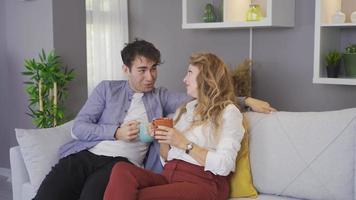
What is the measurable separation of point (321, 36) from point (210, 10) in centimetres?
85

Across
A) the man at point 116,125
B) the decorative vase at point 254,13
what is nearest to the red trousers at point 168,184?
the man at point 116,125

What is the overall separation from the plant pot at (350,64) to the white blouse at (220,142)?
872mm

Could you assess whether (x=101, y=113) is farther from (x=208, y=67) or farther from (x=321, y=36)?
(x=321, y=36)

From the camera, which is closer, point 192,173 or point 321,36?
point 192,173

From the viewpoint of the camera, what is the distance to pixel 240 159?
2346mm

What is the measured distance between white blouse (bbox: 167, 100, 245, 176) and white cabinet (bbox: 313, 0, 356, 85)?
754 mm

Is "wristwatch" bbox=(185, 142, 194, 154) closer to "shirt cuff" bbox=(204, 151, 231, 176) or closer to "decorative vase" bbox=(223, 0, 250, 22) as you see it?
"shirt cuff" bbox=(204, 151, 231, 176)

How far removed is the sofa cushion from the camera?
2.20 meters

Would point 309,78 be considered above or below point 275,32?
below

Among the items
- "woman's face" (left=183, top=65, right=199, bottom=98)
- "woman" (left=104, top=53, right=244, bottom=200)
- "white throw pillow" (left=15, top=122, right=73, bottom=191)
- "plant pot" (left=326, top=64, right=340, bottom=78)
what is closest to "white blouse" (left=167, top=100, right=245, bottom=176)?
"woman" (left=104, top=53, right=244, bottom=200)

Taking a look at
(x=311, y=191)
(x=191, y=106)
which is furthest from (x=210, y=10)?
(x=311, y=191)

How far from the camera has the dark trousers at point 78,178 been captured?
2.27 m

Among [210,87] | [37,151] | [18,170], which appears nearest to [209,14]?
[210,87]

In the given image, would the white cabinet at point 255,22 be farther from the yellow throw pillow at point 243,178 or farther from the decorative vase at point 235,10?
the yellow throw pillow at point 243,178
